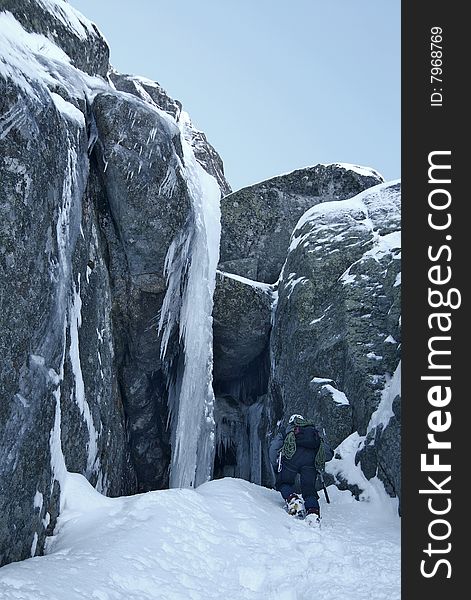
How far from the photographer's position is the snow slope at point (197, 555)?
4.93 meters

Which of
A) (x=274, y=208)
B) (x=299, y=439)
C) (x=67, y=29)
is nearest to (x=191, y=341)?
(x=299, y=439)

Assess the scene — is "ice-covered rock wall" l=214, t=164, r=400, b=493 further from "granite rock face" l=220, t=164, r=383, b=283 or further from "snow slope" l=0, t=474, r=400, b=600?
"snow slope" l=0, t=474, r=400, b=600

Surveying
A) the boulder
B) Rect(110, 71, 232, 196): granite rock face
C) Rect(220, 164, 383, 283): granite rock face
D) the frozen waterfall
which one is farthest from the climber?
Rect(110, 71, 232, 196): granite rock face

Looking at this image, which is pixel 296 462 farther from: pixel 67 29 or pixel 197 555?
pixel 67 29

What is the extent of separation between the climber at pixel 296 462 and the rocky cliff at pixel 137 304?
6.58 ft

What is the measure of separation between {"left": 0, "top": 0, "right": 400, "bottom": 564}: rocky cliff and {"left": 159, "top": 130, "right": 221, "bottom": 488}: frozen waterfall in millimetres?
64

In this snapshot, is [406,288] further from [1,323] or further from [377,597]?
[1,323]

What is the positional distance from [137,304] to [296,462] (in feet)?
17.7

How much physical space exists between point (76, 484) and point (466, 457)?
5161 millimetres

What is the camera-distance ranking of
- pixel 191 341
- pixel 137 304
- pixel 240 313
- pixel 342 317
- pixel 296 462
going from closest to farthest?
1. pixel 296 462
2. pixel 137 304
3. pixel 342 317
4. pixel 191 341
5. pixel 240 313

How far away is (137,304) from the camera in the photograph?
12.5 meters

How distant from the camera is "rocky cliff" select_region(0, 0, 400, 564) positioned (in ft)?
21.6

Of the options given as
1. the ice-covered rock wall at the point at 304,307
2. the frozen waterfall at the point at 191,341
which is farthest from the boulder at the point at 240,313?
the frozen waterfall at the point at 191,341

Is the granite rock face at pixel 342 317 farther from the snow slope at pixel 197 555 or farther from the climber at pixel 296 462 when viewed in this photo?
the snow slope at pixel 197 555
